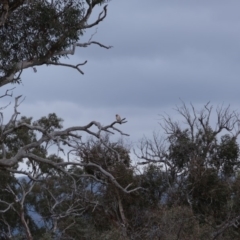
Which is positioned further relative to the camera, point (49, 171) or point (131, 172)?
point (131, 172)

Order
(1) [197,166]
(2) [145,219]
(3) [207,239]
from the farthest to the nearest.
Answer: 1. (1) [197,166]
2. (2) [145,219]
3. (3) [207,239]

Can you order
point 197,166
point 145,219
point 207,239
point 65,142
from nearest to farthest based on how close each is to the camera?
1. point 65,142
2. point 207,239
3. point 145,219
4. point 197,166

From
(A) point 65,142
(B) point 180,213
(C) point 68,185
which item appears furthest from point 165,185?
(A) point 65,142

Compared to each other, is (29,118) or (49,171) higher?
(29,118)

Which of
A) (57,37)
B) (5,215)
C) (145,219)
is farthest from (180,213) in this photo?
(5,215)

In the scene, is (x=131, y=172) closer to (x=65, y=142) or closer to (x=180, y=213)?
(x=180, y=213)

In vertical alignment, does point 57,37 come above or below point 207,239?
above

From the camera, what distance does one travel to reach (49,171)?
90.4 feet

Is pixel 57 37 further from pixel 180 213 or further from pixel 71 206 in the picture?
pixel 71 206

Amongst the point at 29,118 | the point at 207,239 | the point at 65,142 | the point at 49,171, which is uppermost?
the point at 29,118

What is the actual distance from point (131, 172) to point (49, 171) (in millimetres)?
3624

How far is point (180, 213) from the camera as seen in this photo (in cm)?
2186

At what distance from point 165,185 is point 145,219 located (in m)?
4.89

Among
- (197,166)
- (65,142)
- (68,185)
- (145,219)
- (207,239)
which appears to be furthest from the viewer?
(197,166)
